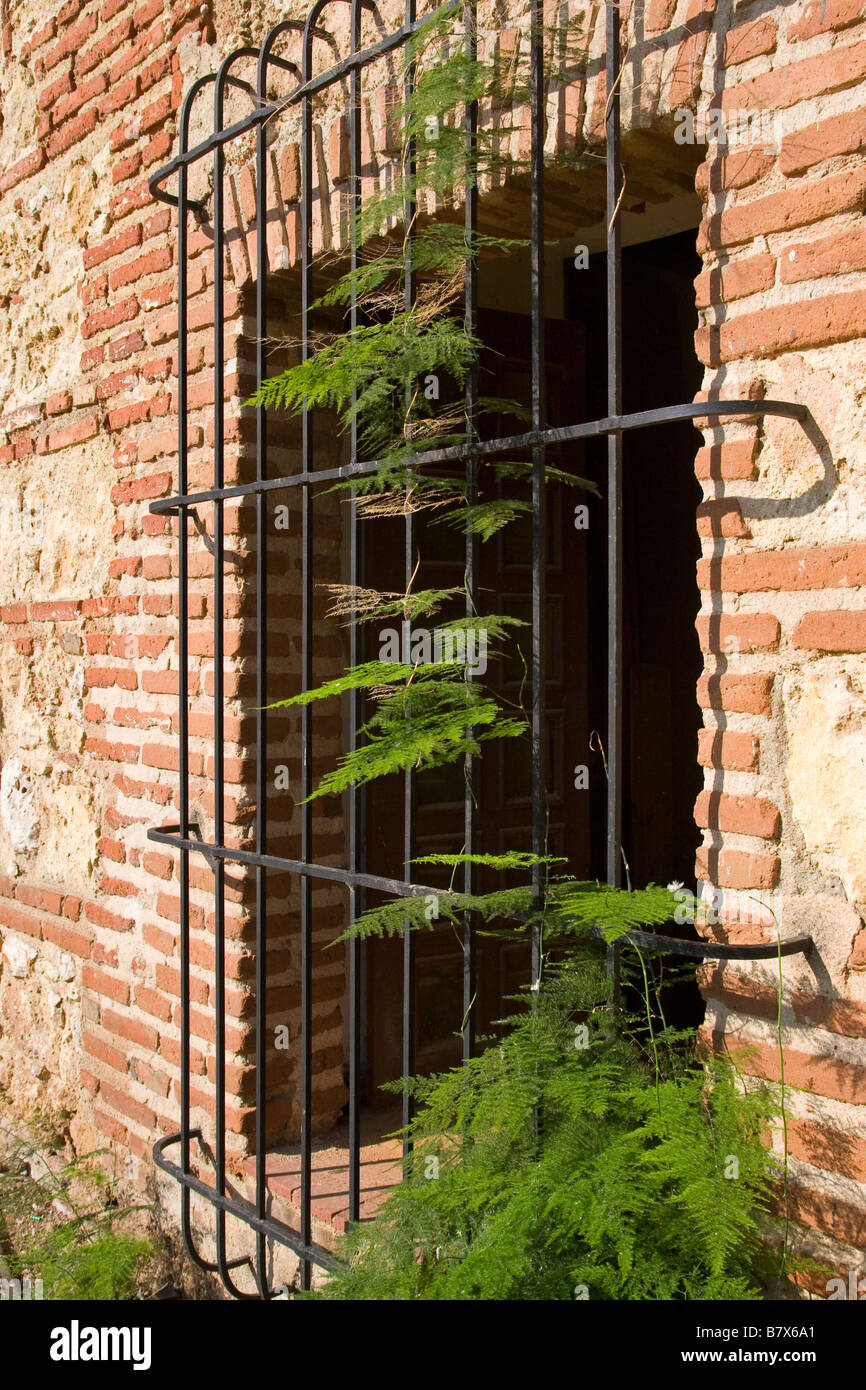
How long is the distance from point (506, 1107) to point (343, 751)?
4.62 ft

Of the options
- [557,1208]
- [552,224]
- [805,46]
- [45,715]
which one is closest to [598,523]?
[552,224]

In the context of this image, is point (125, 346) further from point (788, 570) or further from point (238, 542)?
point (788, 570)

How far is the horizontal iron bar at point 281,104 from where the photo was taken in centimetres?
238

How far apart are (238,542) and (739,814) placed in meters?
1.61

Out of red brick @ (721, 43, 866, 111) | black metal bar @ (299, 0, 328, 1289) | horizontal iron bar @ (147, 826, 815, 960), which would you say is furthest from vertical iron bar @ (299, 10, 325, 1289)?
red brick @ (721, 43, 866, 111)

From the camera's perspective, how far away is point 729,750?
73.7 inches

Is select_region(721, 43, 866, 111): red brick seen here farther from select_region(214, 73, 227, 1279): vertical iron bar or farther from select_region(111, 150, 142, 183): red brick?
select_region(111, 150, 142, 183): red brick

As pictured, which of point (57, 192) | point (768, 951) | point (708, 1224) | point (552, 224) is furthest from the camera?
point (57, 192)

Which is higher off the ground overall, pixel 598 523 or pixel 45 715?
pixel 598 523

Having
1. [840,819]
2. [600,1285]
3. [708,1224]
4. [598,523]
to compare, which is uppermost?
[598,523]

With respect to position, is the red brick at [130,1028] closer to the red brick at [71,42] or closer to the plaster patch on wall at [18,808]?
the plaster patch on wall at [18,808]

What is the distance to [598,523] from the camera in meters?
4.05

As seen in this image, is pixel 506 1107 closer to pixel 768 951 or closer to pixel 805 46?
pixel 768 951

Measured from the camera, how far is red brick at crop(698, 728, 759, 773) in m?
1.84
